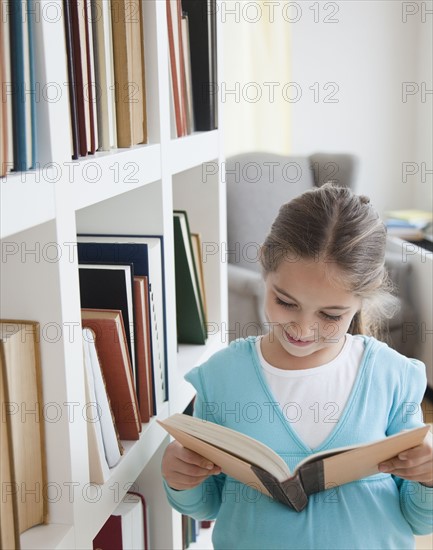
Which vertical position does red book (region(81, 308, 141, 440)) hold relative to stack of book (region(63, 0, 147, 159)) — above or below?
below

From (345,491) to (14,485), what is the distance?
0.50m

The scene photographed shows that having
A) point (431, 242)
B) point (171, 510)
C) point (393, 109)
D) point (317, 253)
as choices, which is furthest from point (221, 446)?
point (393, 109)

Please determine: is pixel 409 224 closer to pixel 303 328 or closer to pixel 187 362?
pixel 187 362

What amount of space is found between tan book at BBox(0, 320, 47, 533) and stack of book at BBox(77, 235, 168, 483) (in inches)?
4.6

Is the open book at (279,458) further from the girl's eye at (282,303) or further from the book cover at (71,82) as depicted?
the book cover at (71,82)

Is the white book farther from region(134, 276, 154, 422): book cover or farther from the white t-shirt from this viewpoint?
the white t-shirt

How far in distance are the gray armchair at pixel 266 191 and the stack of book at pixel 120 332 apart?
5.50 ft

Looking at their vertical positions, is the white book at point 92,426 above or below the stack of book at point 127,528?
above

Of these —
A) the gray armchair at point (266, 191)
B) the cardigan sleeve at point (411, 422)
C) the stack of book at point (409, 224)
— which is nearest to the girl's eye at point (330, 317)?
the cardigan sleeve at point (411, 422)

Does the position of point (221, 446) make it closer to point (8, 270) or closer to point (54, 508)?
point (54, 508)

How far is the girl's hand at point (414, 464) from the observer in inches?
37.2

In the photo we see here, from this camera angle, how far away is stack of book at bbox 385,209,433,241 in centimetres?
312

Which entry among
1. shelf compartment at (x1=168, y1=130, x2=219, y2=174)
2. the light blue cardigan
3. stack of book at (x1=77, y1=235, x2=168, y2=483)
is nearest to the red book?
stack of book at (x1=77, y1=235, x2=168, y2=483)

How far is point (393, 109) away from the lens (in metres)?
3.62
